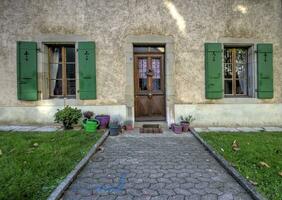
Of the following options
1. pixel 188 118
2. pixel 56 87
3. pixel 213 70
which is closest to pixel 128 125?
pixel 188 118

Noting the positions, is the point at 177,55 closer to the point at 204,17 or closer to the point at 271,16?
the point at 204,17

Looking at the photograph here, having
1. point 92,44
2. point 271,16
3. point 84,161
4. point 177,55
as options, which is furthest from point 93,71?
point 271,16

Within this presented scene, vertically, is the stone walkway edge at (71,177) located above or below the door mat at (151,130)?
below

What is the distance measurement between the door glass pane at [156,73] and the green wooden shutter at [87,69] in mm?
2029

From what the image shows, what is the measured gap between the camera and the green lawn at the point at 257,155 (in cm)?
292

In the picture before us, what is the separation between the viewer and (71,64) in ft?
24.8

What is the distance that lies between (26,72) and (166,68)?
14.8 ft

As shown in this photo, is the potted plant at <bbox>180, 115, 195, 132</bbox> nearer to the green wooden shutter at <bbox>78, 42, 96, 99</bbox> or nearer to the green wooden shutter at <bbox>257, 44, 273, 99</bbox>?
the green wooden shutter at <bbox>257, 44, 273, 99</bbox>

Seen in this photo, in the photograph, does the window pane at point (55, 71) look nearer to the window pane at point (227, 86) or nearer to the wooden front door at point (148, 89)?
the wooden front door at point (148, 89)

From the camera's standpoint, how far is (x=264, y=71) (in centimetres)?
730

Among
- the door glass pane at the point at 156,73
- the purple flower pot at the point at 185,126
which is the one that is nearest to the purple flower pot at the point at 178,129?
the purple flower pot at the point at 185,126

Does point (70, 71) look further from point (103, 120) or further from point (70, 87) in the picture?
point (103, 120)

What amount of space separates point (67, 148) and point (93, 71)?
3223mm

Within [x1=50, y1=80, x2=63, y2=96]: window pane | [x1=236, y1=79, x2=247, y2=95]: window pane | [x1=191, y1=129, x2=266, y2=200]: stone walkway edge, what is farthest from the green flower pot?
[x1=236, y1=79, x2=247, y2=95]: window pane
